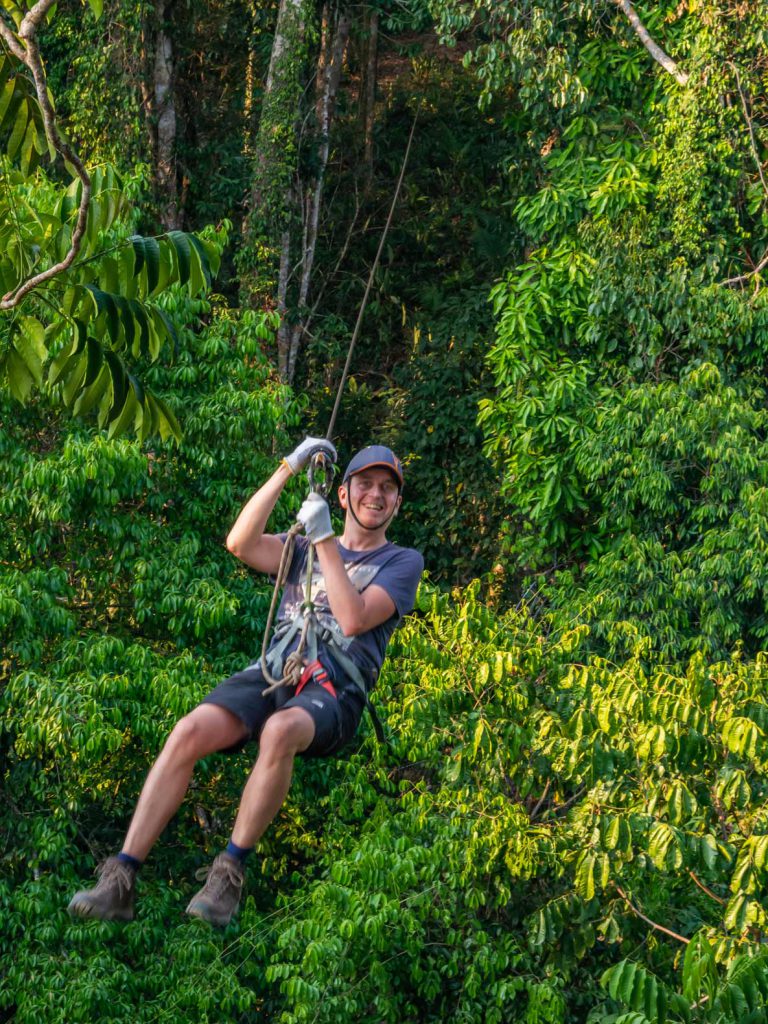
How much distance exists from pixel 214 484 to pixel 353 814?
6.86 ft

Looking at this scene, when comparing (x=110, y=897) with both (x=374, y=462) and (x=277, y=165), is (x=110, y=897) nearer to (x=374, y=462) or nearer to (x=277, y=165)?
(x=374, y=462)

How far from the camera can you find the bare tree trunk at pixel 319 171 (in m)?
14.0

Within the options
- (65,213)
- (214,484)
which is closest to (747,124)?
(214,484)

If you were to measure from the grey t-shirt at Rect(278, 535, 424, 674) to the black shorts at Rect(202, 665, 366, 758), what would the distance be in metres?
0.13

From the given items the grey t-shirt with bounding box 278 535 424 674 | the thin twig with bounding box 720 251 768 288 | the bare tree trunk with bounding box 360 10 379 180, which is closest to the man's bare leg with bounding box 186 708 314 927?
the grey t-shirt with bounding box 278 535 424 674

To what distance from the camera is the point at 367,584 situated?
460 centimetres

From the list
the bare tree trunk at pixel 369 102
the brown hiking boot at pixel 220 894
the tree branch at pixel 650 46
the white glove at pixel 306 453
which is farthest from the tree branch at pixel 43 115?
the bare tree trunk at pixel 369 102

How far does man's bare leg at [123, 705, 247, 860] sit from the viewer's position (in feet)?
14.0

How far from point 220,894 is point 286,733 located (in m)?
0.44

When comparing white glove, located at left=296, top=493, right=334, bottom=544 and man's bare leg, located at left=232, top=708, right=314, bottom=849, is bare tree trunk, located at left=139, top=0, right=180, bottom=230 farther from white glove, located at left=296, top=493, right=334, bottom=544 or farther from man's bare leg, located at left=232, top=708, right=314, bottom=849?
man's bare leg, located at left=232, top=708, right=314, bottom=849

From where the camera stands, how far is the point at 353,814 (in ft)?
29.2

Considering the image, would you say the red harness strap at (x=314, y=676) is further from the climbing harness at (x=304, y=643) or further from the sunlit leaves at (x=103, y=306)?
the sunlit leaves at (x=103, y=306)

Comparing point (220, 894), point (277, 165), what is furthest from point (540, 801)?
point (277, 165)

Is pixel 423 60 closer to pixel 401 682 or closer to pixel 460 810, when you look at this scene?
pixel 401 682
